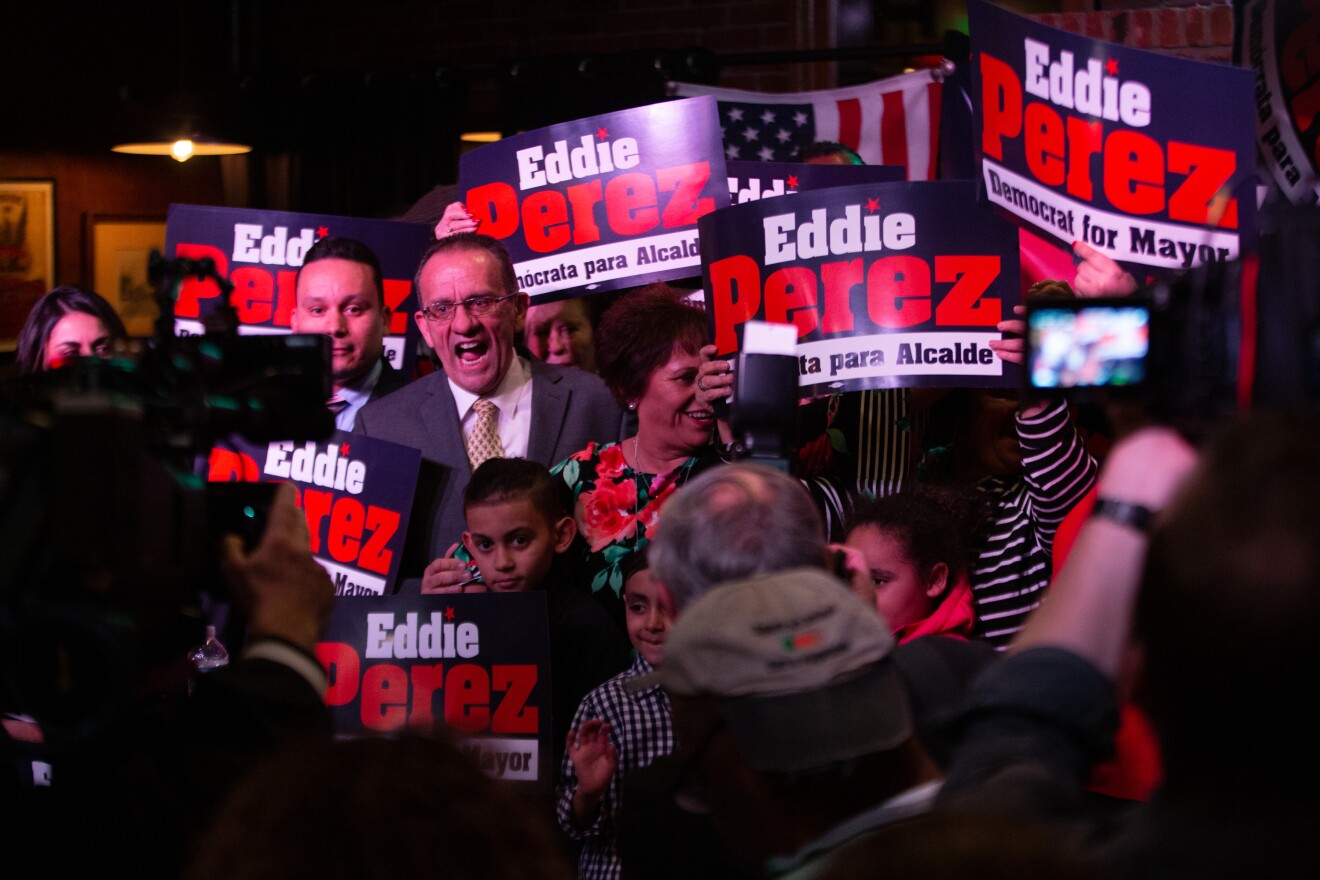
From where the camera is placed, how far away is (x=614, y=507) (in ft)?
9.32

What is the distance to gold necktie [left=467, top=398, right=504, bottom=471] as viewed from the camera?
3178mm

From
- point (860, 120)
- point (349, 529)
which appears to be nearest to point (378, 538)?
point (349, 529)

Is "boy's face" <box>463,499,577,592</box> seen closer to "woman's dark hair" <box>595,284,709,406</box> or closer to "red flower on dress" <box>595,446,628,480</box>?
"red flower on dress" <box>595,446,628,480</box>

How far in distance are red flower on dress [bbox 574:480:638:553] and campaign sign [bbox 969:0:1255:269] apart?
2.97 ft

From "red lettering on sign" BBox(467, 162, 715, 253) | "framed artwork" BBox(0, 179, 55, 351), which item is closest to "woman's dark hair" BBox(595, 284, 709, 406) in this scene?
"red lettering on sign" BBox(467, 162, 715, 253)

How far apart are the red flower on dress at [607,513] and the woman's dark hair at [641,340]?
22 cm

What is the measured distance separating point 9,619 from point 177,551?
185mm

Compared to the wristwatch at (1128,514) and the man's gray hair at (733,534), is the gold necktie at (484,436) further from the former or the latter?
the wristwatch at (1128,514)

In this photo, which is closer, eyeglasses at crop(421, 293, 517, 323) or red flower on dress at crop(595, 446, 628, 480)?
red flower on dress at crop(595, 446, 628, 480)

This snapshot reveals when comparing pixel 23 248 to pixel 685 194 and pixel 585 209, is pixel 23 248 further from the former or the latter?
pixel 685 194

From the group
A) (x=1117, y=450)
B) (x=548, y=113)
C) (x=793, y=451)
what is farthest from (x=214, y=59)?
(x=1117, y=450)

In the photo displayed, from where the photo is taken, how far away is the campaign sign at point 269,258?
3744mm

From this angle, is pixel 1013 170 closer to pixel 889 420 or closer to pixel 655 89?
pixel 889 420

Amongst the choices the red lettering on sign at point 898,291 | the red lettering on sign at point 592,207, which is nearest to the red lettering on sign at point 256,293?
the red lettering on sign at point 592,207
